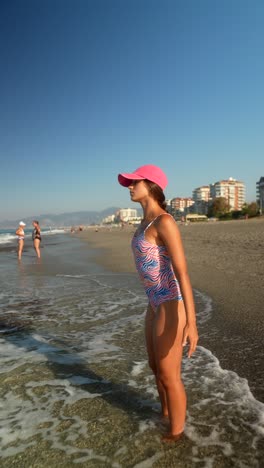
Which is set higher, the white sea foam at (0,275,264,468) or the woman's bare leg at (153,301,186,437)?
the woman's bare leg at (153,301,186,437)

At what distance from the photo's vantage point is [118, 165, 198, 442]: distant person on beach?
91.8 inches

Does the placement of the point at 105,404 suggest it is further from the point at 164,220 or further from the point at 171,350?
the point at 164,220

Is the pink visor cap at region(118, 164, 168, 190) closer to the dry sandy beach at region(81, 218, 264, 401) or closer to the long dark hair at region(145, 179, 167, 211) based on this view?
the long dark hair at region(145, 179, 167, 211)

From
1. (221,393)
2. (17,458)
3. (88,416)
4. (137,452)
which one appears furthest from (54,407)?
(221,393)

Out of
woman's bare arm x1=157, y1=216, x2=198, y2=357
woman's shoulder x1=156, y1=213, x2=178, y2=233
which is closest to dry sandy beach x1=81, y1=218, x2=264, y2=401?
woman's bare arm x1=157, y1=216, x2=198, y2=357

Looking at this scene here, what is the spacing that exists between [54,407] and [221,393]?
1.60m

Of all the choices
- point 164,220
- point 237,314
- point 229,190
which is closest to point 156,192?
point 164,220

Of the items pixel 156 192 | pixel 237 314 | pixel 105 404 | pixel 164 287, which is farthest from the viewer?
pixel 237 314

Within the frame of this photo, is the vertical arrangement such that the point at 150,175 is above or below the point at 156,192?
above

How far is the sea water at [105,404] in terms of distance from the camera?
7.84 ft

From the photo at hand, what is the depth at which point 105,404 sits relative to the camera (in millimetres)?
3096

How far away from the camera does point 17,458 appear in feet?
7.88

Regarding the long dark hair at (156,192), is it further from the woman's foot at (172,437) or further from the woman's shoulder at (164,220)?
the woman's foot at (172,437)

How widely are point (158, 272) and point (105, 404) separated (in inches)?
59.9
